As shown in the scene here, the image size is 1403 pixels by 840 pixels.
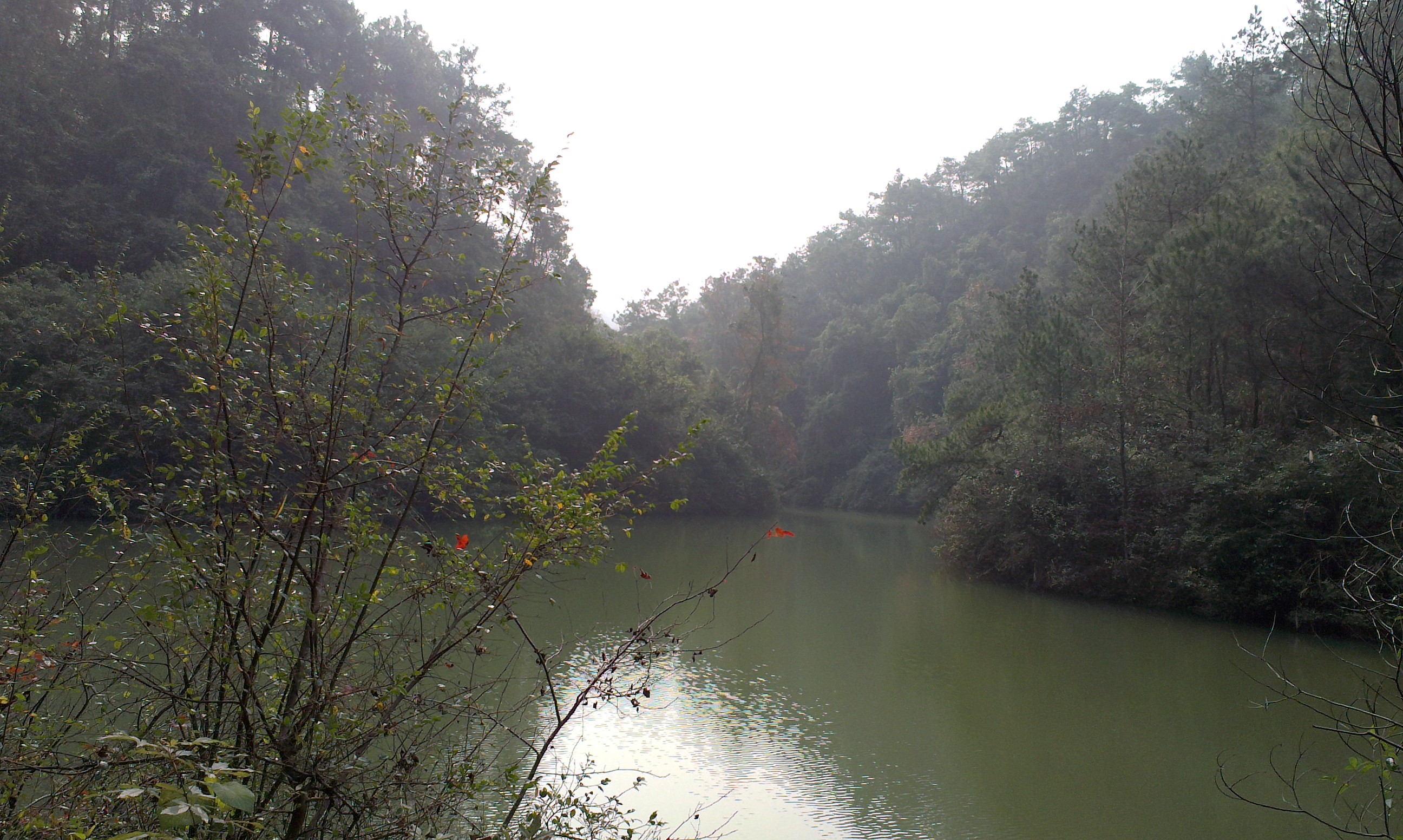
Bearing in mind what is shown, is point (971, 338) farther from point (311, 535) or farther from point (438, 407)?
point (311, 535)

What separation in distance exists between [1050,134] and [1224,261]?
32.2m

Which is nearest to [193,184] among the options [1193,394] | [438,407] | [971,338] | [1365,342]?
[438,407]

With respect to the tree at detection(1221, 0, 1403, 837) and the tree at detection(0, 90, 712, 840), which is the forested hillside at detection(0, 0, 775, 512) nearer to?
the tree at detection(0, 90, 712, 840)

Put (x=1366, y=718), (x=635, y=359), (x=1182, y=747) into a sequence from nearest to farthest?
1. (x=1182, y=747)
2. (x=1366, y=718)
3. (x=635, y=359)

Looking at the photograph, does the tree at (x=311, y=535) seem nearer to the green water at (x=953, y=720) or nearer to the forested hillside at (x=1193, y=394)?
the green water at (x=953, y=720)

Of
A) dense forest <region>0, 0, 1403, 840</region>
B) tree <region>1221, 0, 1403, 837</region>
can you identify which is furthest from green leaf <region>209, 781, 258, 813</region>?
tree <region>1221, 0, 1403, 837</region>

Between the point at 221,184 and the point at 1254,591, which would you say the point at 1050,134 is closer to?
the point at 1254,591

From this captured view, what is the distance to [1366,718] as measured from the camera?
6234mm

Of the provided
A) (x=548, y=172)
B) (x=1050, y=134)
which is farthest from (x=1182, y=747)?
(x=1050, y=134)

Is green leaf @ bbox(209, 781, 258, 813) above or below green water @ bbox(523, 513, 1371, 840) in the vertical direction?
above

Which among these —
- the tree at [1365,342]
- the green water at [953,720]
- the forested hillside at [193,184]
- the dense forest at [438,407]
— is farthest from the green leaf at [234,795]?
the forested hillside at [193,184]

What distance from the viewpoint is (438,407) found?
2473 millimetres

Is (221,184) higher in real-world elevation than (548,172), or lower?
lower

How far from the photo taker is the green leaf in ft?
4.07
